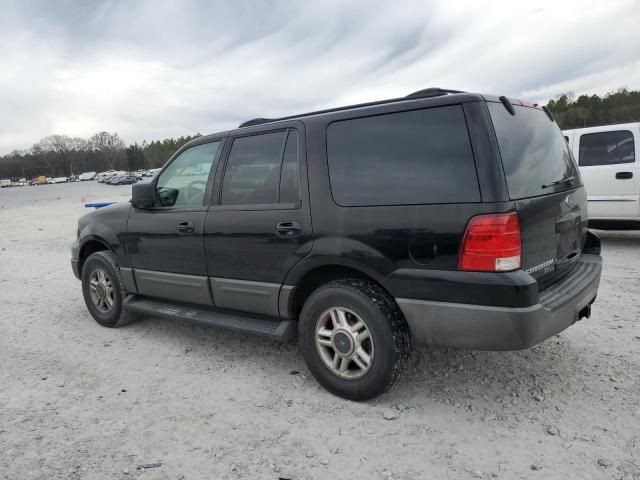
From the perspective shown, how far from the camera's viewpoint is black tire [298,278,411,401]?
3080 millimetres

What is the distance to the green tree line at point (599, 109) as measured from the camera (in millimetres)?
63178

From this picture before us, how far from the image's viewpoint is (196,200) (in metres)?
4.23

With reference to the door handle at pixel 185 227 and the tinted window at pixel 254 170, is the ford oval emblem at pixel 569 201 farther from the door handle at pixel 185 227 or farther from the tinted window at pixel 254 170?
the door handle at pixel 185 227

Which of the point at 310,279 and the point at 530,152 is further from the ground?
the point at 530,152

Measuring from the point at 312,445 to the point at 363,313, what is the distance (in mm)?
835

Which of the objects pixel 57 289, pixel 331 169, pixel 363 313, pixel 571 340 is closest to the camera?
pixel 363 313

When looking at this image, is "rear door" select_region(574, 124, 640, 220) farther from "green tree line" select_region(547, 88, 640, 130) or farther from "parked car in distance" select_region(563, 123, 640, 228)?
"green tree line" select_region(547, 88, 640, 130)

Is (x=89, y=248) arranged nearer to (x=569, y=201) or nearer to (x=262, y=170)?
(x=262, y=170)

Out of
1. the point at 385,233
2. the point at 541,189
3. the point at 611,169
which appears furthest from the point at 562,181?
the point at 611,169

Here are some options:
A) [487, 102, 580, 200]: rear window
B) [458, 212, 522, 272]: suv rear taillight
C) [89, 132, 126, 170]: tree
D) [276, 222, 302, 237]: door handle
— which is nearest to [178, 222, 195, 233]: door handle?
[276, 222, 302, 237]: door handle

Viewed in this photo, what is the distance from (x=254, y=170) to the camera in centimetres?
383

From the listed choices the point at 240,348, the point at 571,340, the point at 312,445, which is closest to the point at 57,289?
the point at 240,348

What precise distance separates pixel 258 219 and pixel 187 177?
1.10 meters

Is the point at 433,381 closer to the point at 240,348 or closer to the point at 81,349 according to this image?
the point at 240,348
